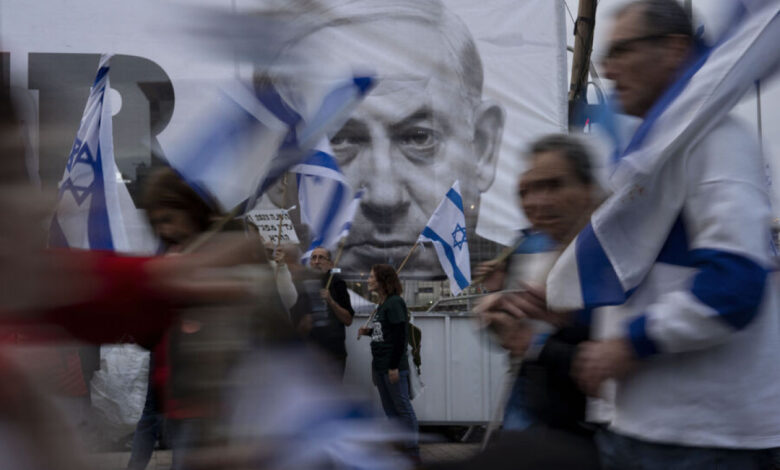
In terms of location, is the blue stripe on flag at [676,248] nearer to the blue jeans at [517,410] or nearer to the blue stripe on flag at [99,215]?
the blue jeans at [517,410]

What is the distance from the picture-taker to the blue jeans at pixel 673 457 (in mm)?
1256

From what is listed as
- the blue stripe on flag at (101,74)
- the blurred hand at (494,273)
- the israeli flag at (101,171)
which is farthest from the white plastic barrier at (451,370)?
the blurred hand at (494,273)

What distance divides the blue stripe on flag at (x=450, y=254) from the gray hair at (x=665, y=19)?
534 centimetres

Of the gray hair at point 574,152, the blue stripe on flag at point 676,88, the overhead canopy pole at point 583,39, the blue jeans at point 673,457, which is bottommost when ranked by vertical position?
the blue jeans at point 673,457

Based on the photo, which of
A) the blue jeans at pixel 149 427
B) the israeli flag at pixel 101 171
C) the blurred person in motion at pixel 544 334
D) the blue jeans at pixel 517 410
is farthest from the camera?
the blue jeans at pixel 149 427

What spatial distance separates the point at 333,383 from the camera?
1218 millimetres

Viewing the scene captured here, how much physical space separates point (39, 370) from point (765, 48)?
121 cm

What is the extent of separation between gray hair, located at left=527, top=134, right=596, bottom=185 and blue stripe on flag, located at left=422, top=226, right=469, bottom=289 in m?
4.86

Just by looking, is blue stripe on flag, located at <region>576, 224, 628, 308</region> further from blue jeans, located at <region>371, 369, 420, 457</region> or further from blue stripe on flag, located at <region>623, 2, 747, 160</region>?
blue jeans, located at <region>371, 369, 420, 457</region>

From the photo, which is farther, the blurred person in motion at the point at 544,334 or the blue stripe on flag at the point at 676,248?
the blue stripe on flag at the point at 676,248

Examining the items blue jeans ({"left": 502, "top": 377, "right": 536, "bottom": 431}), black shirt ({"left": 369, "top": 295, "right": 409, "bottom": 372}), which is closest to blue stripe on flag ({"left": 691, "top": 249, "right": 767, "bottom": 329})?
blue jeans ({"left": 502, "top": 377, "right": 536, "bottom": 431})

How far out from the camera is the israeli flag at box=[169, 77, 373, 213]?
1.38 meters

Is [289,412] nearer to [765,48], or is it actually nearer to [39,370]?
[39,370]

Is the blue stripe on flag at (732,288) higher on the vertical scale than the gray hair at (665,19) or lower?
lower
